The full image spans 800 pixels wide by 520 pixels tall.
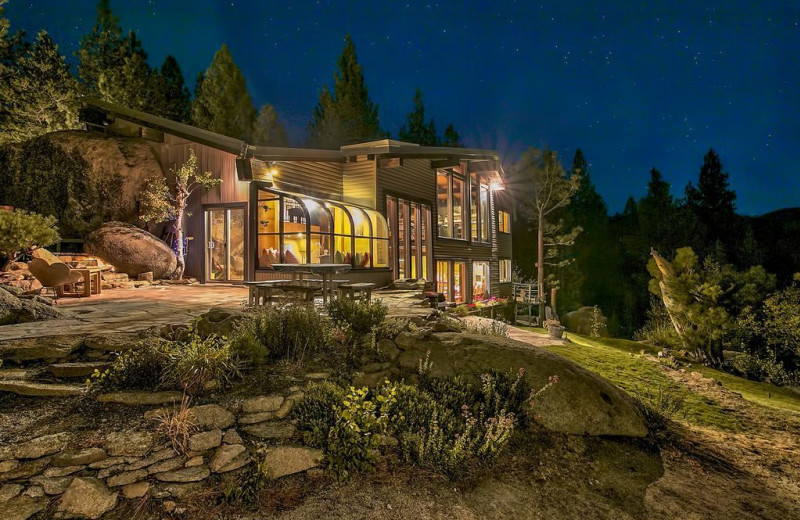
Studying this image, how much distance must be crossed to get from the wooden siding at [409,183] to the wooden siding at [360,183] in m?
0.23

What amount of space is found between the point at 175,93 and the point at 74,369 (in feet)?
108

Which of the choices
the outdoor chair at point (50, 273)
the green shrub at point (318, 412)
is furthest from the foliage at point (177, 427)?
the outdoor chair at point (50, 273)

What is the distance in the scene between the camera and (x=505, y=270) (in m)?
22.4

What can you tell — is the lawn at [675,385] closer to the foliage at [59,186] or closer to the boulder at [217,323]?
the boulder at [217,323]

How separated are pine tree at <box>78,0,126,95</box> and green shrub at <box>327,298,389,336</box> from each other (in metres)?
31.3

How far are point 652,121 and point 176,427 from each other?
108467 mm

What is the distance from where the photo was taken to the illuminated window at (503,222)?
71.4 ft

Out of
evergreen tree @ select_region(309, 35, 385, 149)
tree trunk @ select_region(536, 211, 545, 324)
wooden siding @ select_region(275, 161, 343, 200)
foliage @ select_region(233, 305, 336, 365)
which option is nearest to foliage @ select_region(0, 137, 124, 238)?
wooden siding @ select_region(275, 161, 343, 200)

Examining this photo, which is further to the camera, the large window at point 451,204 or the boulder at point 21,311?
the large window at point 451,204

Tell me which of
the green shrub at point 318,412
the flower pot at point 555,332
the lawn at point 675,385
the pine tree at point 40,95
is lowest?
the lawn at point 675,385

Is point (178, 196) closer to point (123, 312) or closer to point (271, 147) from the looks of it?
point (271, 147)

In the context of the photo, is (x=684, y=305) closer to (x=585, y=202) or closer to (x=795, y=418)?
(x=795, y=418)

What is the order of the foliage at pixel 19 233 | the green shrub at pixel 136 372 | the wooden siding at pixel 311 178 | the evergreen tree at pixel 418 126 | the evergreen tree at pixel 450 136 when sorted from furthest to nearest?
the evergreen tree at pixel 450 136, the evergreen tree at pixel 418 126, the wooden siding at pixel 311 178, the foliage at pixel 19 233, the green shrub at pixel 136 372

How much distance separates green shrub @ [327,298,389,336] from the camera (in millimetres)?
5215
